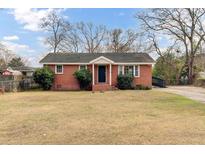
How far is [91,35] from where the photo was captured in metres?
36.0

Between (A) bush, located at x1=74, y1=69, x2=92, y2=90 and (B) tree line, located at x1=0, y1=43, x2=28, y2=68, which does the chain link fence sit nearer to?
(A) bush, located at x1=74, y1=69, x2=92, y2=90

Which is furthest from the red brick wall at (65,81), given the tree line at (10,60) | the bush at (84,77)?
the tree line at (10,60)

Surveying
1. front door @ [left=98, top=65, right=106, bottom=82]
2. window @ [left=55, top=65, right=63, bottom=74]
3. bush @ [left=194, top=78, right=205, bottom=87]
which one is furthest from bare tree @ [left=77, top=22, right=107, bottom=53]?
bush @ [left=194, top=78, right=205, bottom=87]

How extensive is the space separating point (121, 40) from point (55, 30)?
7815mm

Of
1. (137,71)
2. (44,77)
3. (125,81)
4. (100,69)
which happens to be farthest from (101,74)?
(44,77)

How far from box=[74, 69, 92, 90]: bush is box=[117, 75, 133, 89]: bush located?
2.34m

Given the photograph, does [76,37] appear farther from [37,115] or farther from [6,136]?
[6,136]

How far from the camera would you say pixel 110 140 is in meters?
5.96

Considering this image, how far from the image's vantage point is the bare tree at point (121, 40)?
35125mm

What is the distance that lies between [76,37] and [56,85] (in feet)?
41.4

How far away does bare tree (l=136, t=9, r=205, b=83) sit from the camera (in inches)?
1208

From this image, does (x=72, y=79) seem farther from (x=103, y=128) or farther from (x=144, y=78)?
(x=103, y=128)
